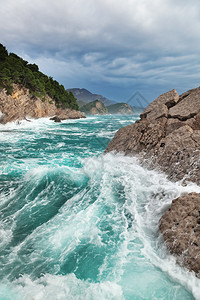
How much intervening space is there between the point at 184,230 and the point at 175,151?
423cm

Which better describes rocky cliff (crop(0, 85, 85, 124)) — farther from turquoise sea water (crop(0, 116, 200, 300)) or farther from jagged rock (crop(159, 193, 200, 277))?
jagged rock (crop(159, 193, 200, 277))

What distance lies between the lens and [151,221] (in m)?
4.89

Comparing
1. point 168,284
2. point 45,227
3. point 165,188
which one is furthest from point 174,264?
point 45,227

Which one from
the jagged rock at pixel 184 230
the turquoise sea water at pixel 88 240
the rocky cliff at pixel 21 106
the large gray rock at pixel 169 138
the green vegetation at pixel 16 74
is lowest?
the turquoise sea water at pixel 88 240

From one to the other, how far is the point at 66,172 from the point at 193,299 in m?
7.33

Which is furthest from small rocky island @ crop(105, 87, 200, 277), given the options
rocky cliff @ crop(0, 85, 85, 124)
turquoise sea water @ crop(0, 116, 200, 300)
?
rocky cliff @ crop(0, 85, 85, 124)

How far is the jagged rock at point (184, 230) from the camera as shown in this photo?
3.34 m

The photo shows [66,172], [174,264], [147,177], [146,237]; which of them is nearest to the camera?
[174,264]

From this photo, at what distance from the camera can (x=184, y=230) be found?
3770 millimetres

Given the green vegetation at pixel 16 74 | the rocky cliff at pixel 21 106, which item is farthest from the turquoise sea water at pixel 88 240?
the green vegetation at pixel 16 74

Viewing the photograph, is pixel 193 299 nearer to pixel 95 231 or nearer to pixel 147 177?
pixel 95 231

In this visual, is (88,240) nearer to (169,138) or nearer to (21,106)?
(169,138)

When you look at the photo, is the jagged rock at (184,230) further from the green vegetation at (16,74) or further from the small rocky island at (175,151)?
the green vegetation at (16,74)

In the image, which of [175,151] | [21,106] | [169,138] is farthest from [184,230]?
[21,106]
